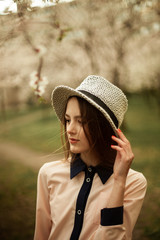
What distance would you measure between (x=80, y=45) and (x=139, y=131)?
2.79 m

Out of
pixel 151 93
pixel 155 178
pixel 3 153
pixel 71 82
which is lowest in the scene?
pixel 3 153

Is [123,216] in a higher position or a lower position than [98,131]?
lower

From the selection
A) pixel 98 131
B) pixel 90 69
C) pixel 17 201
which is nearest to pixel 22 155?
pixel 17 201

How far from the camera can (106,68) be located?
643 cm

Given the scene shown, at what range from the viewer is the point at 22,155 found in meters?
6.80

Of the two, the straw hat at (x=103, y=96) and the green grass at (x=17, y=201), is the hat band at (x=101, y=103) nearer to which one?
the straw hat at (x=103, y=96)

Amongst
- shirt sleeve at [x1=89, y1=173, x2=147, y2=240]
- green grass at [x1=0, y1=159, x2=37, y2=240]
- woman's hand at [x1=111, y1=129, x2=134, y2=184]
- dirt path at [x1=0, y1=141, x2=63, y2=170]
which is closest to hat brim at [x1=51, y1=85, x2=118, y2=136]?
woman's hand at [x1=111, y1=129, x2=134, y2=184]

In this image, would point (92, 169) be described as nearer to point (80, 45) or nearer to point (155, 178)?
point (155, 178)

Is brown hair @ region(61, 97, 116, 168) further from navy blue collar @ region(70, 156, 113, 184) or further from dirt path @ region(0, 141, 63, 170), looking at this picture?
dirt path @ region(0, 141, 63, 170)

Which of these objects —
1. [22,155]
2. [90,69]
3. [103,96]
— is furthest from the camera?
[22,155]

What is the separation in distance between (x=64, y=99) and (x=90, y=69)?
5243 mm

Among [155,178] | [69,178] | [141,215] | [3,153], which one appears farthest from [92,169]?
[3,153]

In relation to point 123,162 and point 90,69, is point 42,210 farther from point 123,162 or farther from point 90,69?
point 90,69

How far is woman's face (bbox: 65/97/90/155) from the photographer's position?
135 cm
